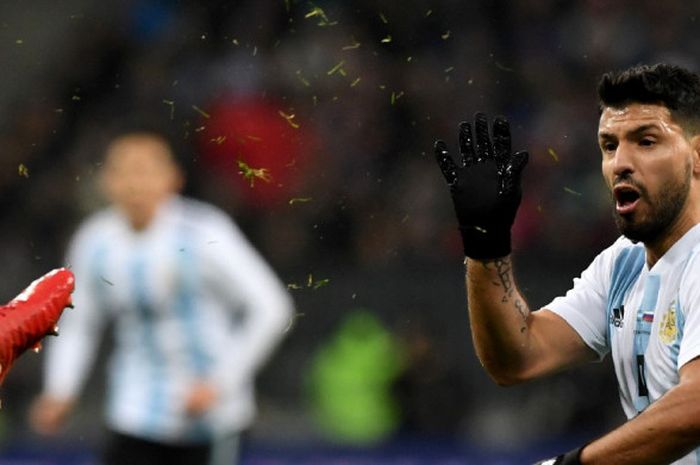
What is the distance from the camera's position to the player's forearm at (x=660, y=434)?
3131mm

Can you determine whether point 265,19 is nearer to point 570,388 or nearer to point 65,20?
point 65,20

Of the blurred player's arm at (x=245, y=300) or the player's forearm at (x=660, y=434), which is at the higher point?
the blurred player's arm at (x=245, y=300)

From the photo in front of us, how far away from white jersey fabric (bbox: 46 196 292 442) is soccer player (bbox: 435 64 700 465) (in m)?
2.08

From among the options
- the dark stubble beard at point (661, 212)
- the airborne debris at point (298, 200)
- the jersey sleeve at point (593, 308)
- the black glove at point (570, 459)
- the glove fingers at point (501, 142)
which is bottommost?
the black glove at point (570, 459)

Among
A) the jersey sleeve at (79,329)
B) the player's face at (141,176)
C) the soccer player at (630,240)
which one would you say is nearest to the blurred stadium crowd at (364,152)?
the jersey sleeve at (79,329)

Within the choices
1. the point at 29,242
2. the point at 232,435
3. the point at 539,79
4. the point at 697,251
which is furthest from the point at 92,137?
the point at 697,251

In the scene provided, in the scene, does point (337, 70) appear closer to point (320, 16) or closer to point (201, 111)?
point (320, 16)

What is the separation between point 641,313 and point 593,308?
10.9 inches

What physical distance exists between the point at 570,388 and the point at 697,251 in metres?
5.15

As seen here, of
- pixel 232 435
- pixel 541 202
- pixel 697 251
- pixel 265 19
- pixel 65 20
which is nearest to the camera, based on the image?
pixel 697 251

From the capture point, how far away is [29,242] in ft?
31.4

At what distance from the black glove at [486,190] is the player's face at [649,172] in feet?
0.85

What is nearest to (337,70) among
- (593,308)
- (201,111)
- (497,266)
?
(201,111)

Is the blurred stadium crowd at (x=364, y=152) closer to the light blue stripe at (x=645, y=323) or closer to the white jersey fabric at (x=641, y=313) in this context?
the white jersey fabric at (x=641, y=313)
